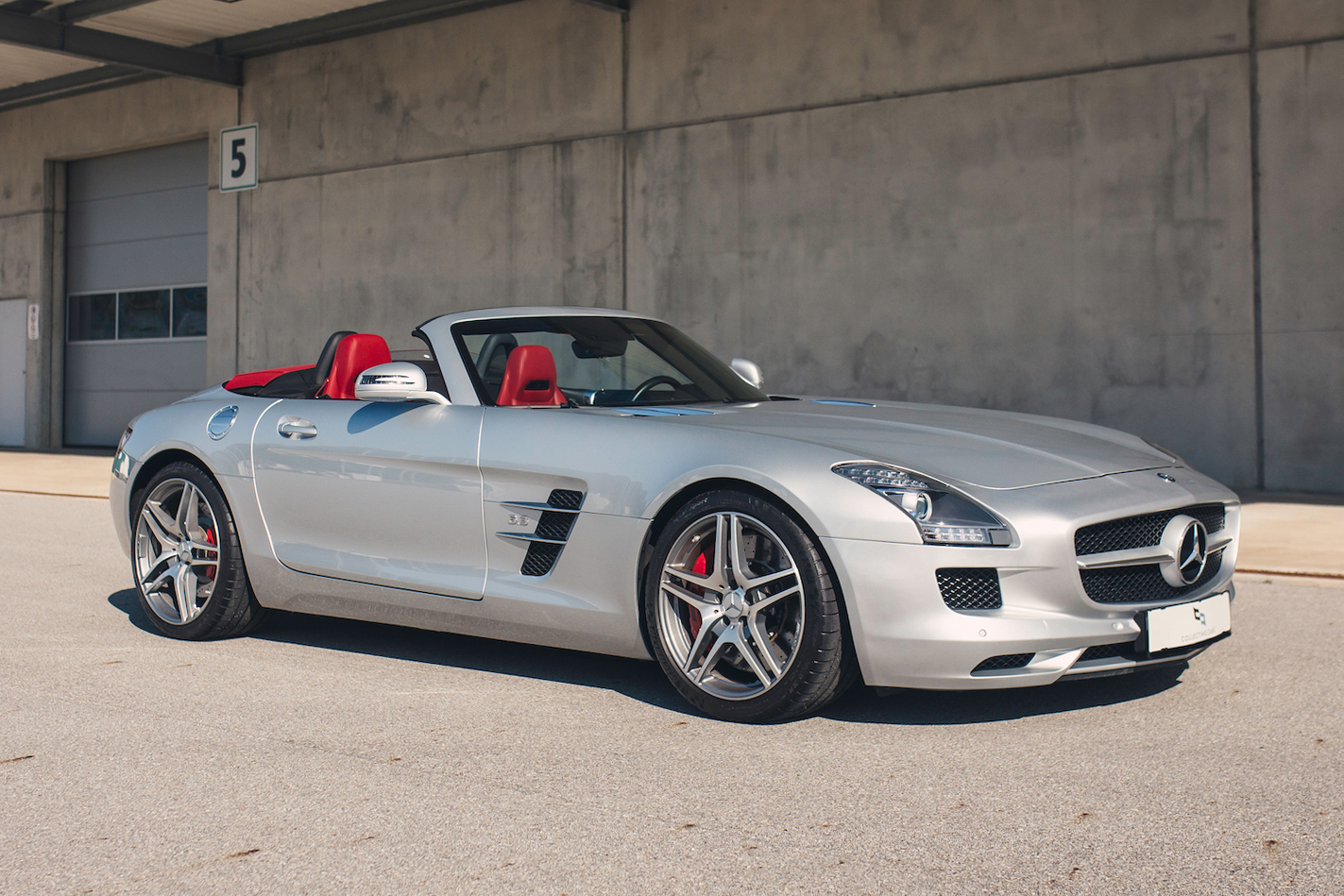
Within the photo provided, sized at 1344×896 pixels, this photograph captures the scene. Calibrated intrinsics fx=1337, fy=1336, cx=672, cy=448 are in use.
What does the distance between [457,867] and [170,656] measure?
2818mm

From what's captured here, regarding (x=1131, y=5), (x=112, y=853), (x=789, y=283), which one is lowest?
(x=112, y=853)

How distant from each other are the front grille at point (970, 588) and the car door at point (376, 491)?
1659 millimetres

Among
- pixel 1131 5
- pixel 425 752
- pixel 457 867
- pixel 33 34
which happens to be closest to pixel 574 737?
pixel 425 752

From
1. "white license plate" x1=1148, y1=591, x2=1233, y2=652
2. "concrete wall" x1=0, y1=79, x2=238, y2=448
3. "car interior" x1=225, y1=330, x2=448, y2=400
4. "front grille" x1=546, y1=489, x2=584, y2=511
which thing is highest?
"concrete wall" x1=0, y1=79, x2=238, y2=448

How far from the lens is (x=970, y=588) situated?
379 centimetres

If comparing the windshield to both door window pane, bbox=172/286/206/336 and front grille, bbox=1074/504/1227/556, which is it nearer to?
front grille, bbox=1074/504/1227/556

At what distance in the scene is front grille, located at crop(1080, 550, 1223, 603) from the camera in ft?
12.8

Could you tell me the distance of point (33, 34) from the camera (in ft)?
57.4

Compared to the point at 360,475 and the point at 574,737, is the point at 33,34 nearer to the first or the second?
the point at 360,475

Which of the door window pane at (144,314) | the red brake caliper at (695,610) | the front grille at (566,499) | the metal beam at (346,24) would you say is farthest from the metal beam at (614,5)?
the red brake caliper at (695,610)

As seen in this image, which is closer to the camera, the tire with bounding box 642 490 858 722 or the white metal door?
the tire with bounding box 642 490 858 722

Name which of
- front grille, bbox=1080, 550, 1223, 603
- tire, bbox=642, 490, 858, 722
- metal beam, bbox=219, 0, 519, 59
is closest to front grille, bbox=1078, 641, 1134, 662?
front grille, bbox=1080, 550, 1223, 603

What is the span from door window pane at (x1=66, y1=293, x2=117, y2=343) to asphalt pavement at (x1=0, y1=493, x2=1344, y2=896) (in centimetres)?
1867

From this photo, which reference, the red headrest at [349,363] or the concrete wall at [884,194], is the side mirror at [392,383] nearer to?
the red headrest at [349,363]
